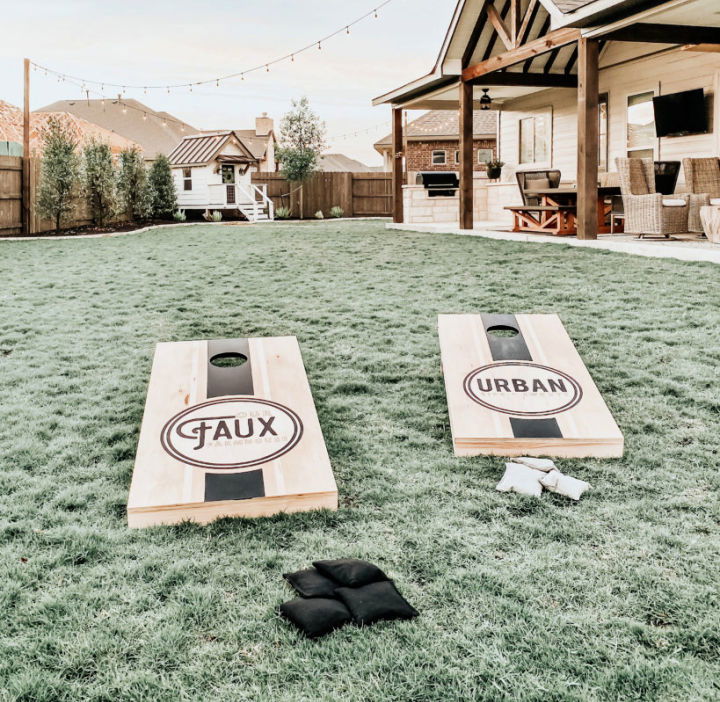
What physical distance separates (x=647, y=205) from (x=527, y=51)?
2892 mm

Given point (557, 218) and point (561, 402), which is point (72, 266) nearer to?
point (557, 218)

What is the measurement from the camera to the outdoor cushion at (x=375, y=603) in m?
1.90

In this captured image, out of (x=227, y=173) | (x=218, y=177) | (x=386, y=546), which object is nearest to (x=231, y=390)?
(x=386, y=546)

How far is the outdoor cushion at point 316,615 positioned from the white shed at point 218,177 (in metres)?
22.8

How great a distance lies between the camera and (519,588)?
2068 millimetres

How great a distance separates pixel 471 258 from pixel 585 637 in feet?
21.6

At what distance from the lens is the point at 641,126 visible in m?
12.2

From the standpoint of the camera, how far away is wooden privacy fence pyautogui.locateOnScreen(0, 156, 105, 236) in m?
15.5

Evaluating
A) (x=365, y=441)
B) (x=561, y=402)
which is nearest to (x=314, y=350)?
(x=365, y=441)

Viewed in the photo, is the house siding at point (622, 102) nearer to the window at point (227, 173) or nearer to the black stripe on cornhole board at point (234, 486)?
the black stripe on cornhole board at point (234, 486)

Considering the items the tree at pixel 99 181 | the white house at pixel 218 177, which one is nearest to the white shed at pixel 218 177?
the white house at pixel 218 177

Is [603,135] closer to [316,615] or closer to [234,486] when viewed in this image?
[234,486]

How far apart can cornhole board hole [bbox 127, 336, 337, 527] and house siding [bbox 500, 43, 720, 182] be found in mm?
9863

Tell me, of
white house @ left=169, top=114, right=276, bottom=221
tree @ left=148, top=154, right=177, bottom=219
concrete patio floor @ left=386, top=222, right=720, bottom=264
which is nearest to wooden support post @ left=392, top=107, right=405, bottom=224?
concrete patio floor @ left=386, top=222, right=720, bottom=264
